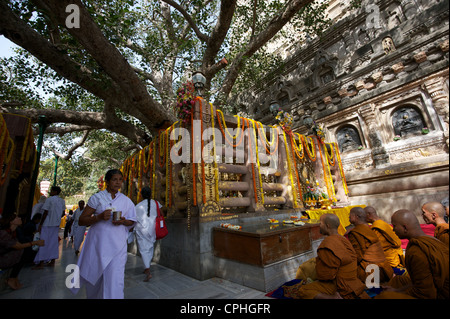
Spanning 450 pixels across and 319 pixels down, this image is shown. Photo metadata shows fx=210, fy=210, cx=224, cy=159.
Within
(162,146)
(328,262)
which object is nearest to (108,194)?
(328,262)

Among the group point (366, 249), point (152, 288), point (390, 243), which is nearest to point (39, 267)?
point (152, 288)

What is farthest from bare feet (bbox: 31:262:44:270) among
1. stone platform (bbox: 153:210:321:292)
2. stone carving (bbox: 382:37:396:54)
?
stone carving (bbox: 382:37:396:54)

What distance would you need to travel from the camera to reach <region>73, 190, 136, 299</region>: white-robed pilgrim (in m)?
2.60

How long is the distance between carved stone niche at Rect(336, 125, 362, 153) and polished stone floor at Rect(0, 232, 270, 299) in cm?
990

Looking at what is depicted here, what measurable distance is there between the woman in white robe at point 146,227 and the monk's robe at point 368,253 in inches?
154

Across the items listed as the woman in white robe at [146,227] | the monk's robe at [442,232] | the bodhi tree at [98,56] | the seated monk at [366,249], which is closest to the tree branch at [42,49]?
the bodhi tree at [98,56]

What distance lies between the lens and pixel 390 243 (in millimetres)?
3682

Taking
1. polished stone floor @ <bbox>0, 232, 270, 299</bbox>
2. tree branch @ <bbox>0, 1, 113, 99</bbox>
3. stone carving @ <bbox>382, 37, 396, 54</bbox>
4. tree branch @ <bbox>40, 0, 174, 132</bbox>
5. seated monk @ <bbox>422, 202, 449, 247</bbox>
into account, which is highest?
stone carving @ <bbox>382, 37, 396, 54</bbox>

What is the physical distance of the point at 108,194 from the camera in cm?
296

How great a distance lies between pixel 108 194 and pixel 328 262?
3.03m

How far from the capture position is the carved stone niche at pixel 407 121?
8632 millimetres

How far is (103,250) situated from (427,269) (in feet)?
11.5

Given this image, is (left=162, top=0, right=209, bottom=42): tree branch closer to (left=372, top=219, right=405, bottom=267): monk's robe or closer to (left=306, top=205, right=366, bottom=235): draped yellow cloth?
(left=306, top=205, right=366, bottom=235): draped yellow cloth
